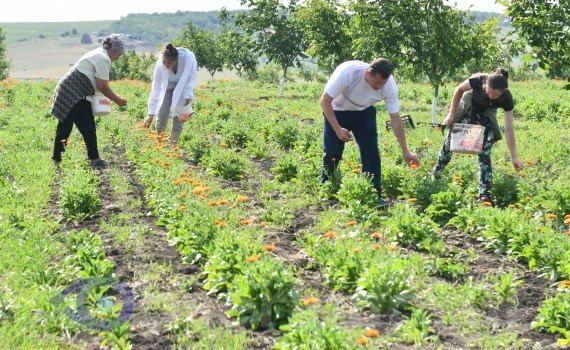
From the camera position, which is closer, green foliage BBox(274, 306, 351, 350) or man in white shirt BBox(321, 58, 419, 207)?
green foliage BBox(274, 306, 351, 350)

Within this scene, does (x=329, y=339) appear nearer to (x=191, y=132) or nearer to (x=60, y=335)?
(x=60, y=335)

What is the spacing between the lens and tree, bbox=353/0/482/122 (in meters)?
17.3

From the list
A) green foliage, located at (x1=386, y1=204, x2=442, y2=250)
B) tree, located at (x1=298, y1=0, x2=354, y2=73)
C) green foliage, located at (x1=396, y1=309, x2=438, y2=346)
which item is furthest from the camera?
tree, located at (x1=298, y1=0, x2=354, y2=73)

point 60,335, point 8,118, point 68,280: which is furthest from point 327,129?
point 8,118

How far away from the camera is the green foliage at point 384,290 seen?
4406 mm

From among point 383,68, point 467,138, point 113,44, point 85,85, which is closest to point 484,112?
point 467,138

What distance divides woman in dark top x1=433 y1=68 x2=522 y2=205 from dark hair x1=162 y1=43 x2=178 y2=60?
12.7 ft

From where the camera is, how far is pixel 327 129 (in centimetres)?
765

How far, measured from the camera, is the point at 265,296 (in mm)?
4250

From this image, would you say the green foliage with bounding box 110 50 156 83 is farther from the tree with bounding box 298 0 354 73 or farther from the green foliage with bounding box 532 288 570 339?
the green foliage with bounding box 532 288 570 339

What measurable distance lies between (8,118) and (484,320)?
47.4ft

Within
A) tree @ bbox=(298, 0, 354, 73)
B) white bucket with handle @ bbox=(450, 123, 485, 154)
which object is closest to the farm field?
white bucket with handle @ bbox=(450, 123, 485, 154)

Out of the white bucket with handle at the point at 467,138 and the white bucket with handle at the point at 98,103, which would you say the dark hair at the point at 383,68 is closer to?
the white bucket with handle at the point at 467,138

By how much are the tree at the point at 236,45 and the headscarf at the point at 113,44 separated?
75.9ft
